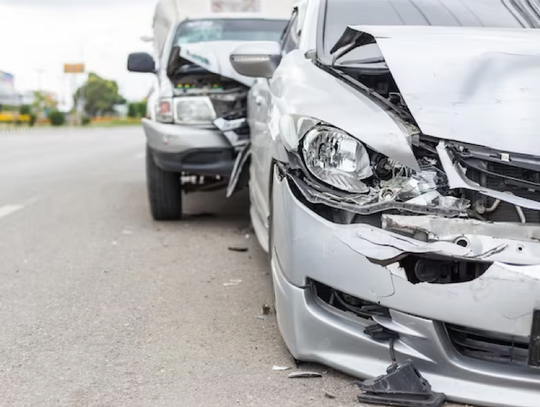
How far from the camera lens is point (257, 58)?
4.32 m

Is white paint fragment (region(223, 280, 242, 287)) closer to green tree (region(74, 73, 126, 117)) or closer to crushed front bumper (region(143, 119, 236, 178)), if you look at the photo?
crushed front bumper (region(143, 119, 236, 178))

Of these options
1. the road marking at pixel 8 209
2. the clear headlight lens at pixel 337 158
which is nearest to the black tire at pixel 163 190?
the road marking at pixel 8 209

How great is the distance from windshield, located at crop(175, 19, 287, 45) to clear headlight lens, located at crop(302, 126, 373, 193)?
4.71m

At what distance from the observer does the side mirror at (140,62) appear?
7102 mm

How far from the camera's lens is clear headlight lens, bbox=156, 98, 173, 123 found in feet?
21.0

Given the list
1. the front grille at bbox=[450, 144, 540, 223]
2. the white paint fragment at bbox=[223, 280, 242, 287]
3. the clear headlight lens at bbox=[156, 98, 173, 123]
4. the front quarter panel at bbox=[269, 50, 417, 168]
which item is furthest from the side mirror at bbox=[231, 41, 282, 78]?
the clear headlight lens at bbox=[156, 98, 173, 123]

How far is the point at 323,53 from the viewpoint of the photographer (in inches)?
146

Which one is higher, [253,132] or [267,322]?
[253,132]

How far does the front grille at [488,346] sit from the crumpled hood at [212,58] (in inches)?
156

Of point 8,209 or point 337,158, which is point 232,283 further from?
point 8,209

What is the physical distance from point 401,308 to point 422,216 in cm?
34

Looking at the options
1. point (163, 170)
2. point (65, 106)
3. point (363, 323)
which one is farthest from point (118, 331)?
point (65, 106)

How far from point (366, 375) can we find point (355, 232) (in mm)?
562

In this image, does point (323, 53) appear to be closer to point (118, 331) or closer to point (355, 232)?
point (355, 232)
